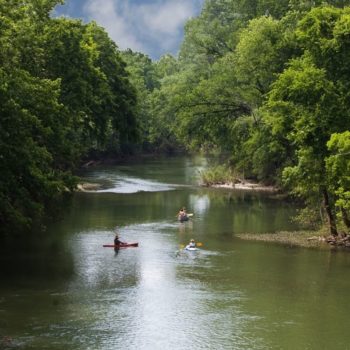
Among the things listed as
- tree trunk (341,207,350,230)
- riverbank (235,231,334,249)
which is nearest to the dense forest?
tree trunk (341,207,350,230)

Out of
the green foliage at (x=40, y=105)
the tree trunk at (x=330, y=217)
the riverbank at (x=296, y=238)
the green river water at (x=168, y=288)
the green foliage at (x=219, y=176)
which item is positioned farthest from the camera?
the green foliage at (x=219, y=176)

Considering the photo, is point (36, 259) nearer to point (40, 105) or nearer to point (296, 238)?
point (40, 105)

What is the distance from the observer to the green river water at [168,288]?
77.7ft

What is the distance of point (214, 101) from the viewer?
64500 mm

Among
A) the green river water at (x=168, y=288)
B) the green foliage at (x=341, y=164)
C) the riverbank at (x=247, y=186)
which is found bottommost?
the green river water at (x=168, y=288)

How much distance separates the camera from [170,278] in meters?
32.0

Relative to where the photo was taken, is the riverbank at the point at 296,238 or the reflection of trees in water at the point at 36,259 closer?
the reflection of trees in water at the point at 36,259

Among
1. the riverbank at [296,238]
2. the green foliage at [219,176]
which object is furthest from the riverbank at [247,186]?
the riverbank at [296,238]

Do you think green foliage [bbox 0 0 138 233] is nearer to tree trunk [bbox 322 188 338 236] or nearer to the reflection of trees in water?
the reflection of trees in water

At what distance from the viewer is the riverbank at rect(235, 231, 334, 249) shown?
39562mm

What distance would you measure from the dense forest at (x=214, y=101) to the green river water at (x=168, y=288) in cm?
296

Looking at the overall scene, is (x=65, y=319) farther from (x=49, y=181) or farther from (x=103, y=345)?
(x=49, y=181)

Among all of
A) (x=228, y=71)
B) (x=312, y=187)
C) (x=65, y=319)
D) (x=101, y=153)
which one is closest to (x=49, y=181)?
(x=65, y=319)

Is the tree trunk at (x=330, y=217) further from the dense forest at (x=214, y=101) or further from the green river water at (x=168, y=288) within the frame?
the green river water at (x=168, y=288)
